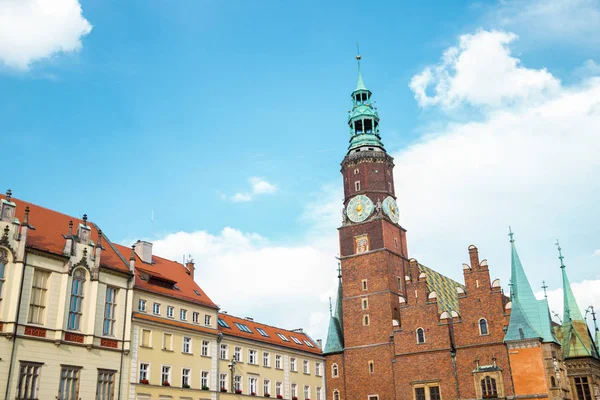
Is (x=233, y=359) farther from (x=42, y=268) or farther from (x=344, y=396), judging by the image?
(x=42, y=268)

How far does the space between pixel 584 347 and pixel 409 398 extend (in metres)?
18.6

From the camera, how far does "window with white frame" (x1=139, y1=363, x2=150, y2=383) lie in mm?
44631

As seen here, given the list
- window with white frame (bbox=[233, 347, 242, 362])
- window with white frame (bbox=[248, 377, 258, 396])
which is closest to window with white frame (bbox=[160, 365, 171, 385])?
window with white frame (bbox=[233, 347, 242, 362])

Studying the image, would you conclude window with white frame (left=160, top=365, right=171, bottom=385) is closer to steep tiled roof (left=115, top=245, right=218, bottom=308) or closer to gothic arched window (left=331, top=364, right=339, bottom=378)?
→ steep tiled roof (left=115, top=245, right=218, bottom=308)

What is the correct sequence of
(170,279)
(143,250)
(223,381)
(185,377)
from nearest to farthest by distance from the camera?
(185,377)
(170,279)
(143,250)
(223,381)

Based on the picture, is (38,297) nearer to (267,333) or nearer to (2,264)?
(2,264)

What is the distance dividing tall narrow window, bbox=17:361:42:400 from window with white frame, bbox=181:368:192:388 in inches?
486

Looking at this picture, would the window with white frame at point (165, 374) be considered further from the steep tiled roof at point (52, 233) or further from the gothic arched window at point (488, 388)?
the gothic arched window at point (488, 388)

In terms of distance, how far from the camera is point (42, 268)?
131 feet

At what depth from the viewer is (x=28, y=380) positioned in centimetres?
3744

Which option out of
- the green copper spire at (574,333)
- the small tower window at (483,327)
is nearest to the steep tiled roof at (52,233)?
the small tower window at (483,327)

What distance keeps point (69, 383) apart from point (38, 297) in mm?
5829

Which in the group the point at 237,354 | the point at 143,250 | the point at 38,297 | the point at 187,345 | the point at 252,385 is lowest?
the point at 252,385

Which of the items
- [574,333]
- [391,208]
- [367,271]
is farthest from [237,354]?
[574,333]
